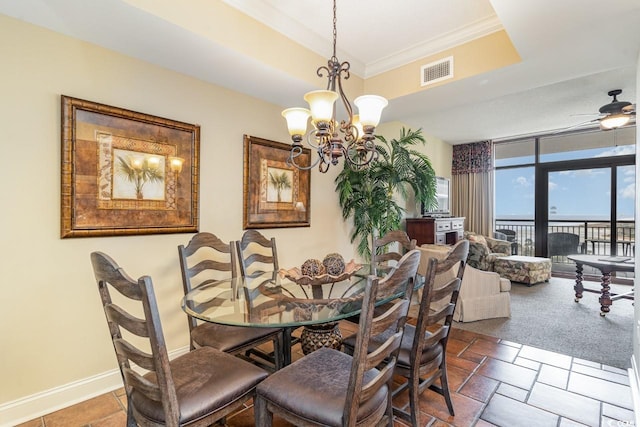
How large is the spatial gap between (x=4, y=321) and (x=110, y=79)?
1.70 meters

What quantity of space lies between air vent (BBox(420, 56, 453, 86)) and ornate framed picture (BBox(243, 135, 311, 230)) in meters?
1.46

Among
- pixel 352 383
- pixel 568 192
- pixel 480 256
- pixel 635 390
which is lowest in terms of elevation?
pixel 635 390

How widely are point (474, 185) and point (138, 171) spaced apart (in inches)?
252

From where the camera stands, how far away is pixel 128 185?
7.47 feet

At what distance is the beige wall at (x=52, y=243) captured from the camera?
1.86 metres

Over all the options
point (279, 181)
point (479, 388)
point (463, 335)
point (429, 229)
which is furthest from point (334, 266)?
point (429, 229)

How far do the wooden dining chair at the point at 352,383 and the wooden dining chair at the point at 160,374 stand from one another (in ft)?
0.49

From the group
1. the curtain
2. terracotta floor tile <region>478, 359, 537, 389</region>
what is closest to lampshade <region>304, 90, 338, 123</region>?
terracotta floor tile <region>478, 359, 537, 389</region>

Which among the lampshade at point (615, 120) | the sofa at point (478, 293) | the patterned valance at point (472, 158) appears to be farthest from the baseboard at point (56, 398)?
the patterned valance at point (472, 158)

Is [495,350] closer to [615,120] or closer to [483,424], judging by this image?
[483,424]

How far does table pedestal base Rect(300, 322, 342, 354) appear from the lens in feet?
6.83

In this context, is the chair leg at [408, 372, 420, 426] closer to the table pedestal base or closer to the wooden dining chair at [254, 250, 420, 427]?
the wooden dining chair at [254, 250, 420, 427]

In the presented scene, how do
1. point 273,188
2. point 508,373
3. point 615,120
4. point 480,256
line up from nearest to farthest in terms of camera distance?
point 508,373 → point 273,188 → point 615,120 → point 480,256

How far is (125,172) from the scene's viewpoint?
7.42 ft
